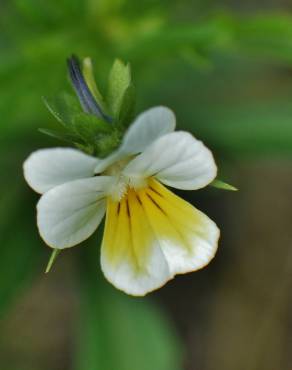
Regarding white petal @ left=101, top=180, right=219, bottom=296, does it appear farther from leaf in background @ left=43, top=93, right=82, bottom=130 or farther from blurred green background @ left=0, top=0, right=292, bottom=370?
blurred green background @ left=0, top=0, right=292, bottom=370

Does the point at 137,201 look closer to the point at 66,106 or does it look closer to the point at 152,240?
the point at 152,240

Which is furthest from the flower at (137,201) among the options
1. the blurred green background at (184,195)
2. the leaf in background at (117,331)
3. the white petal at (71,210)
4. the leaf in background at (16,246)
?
the leaf in background at (117,331)

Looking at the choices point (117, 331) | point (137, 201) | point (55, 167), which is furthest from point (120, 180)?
point (117, 331)

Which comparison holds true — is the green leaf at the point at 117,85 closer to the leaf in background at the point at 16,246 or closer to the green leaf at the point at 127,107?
the green leaf at the point at 127,107

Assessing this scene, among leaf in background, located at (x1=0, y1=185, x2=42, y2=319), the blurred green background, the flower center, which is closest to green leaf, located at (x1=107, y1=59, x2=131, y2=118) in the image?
the flower center

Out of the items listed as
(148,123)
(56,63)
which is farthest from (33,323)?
(148,123)


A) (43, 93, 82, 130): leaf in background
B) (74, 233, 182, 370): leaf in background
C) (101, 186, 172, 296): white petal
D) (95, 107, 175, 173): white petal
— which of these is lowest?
(74, 233, 182, 370): leaf in background
